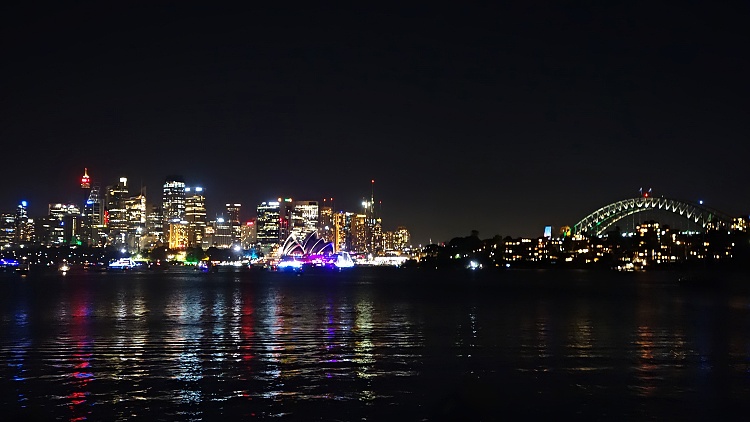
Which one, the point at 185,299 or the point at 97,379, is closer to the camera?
the point at 97,379

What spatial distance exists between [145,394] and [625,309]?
42.9 metres

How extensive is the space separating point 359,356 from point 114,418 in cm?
1180

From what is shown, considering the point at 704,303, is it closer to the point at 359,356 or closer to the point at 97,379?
the point at 359,356

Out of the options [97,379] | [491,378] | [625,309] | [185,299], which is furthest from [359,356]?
[185,299]

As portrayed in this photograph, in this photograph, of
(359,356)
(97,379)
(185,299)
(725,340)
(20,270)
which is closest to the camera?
(97,379)

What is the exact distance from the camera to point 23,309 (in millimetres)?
58375

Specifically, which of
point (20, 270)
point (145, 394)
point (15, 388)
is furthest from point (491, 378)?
point (20, 270)

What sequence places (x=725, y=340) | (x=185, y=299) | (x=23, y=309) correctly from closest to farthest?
(x=725, y=340), (x=23, y=309), (x=185, y=299)

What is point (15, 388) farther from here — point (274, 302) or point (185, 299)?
point (185, 299)

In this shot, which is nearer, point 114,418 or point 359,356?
A: point 114,418

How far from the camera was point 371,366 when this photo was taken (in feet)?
91.3

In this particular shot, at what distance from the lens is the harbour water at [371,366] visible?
21031mm

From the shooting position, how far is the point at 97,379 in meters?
24.8

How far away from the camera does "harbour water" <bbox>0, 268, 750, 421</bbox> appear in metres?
21.0
